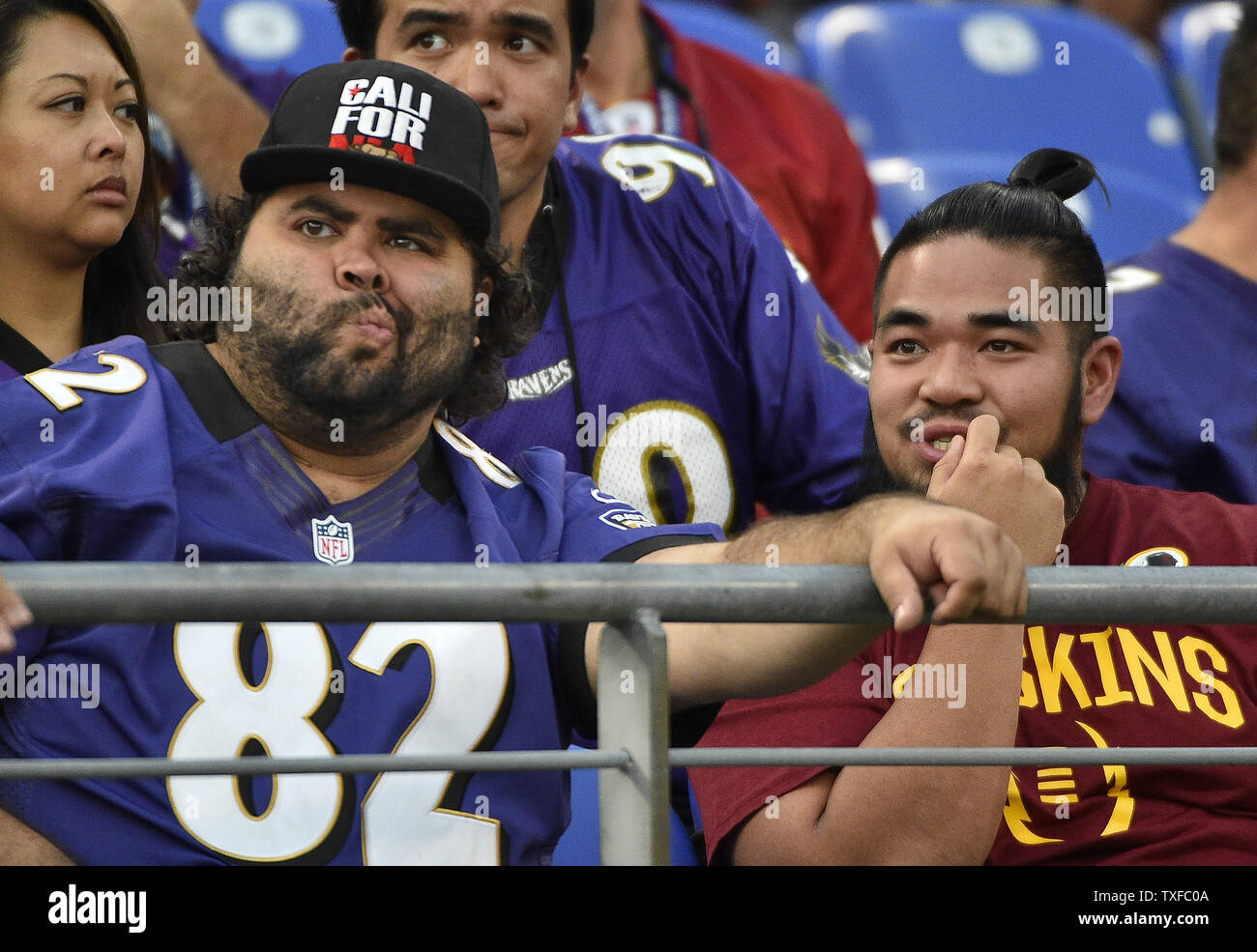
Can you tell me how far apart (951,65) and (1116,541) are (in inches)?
98.4

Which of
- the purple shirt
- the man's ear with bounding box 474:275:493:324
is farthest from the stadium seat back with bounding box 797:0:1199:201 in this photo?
the man's ear with bounding box 474:275:493:324

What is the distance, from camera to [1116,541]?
172 centimetres

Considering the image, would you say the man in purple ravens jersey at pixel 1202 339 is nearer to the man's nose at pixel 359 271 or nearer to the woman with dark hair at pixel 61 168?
the man's nose at pixel 359 271

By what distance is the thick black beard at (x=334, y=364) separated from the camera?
5.01ft

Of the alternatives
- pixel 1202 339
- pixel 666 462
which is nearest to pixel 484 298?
pixel 666 462

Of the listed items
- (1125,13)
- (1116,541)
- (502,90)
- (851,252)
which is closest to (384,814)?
(1116,541)

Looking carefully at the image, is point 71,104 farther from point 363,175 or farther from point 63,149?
point 363,175

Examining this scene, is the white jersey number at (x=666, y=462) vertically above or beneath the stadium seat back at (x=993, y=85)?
beneath

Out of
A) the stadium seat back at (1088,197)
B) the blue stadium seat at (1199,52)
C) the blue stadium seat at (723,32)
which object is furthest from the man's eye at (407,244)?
the blue stadium seat at (1199,52)

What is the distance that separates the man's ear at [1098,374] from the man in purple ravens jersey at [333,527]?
364mm

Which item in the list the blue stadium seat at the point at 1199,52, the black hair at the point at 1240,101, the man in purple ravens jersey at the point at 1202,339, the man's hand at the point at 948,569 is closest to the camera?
the man's hand at the point at 948,569

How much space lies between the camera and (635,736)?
1.08 m

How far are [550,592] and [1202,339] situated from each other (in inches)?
68.9
